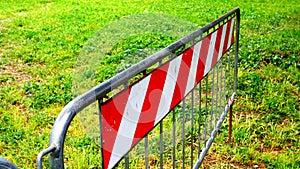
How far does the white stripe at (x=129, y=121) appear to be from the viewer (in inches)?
56.5

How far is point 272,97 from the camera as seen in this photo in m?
4.67

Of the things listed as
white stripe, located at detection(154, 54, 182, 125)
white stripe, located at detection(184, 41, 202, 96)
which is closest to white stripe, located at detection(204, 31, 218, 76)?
white stripe, located at detection(184, 41, 202, 96)

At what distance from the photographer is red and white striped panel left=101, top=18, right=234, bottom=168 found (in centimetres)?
138

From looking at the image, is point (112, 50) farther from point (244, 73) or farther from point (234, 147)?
point (234, 147)

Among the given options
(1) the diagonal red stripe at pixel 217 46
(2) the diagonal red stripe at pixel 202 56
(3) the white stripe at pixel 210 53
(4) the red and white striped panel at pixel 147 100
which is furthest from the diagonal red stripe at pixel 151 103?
(1) the diagonal red stripe at pixel 217 46

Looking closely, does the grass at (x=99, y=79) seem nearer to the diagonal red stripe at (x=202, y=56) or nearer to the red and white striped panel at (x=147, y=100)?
the diagonal red stripe at (x=202, y=56)

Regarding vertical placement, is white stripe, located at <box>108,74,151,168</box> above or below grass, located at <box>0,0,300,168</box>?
above

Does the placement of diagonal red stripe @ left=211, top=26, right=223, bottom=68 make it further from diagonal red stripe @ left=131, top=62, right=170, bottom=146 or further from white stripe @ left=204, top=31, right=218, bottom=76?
diagonal red stripe @ left=131, top=62, right=170, bottom=146

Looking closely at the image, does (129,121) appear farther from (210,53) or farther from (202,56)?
(210,53)

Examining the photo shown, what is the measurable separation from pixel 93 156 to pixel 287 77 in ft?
10.8

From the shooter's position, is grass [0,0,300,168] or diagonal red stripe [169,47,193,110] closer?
diagonal red stripe [169,47,193,110]

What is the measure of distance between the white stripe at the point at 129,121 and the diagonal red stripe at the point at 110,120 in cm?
3

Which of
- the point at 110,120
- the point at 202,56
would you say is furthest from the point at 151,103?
the point at 202,56

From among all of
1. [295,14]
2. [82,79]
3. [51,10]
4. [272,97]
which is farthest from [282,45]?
[51,10]
